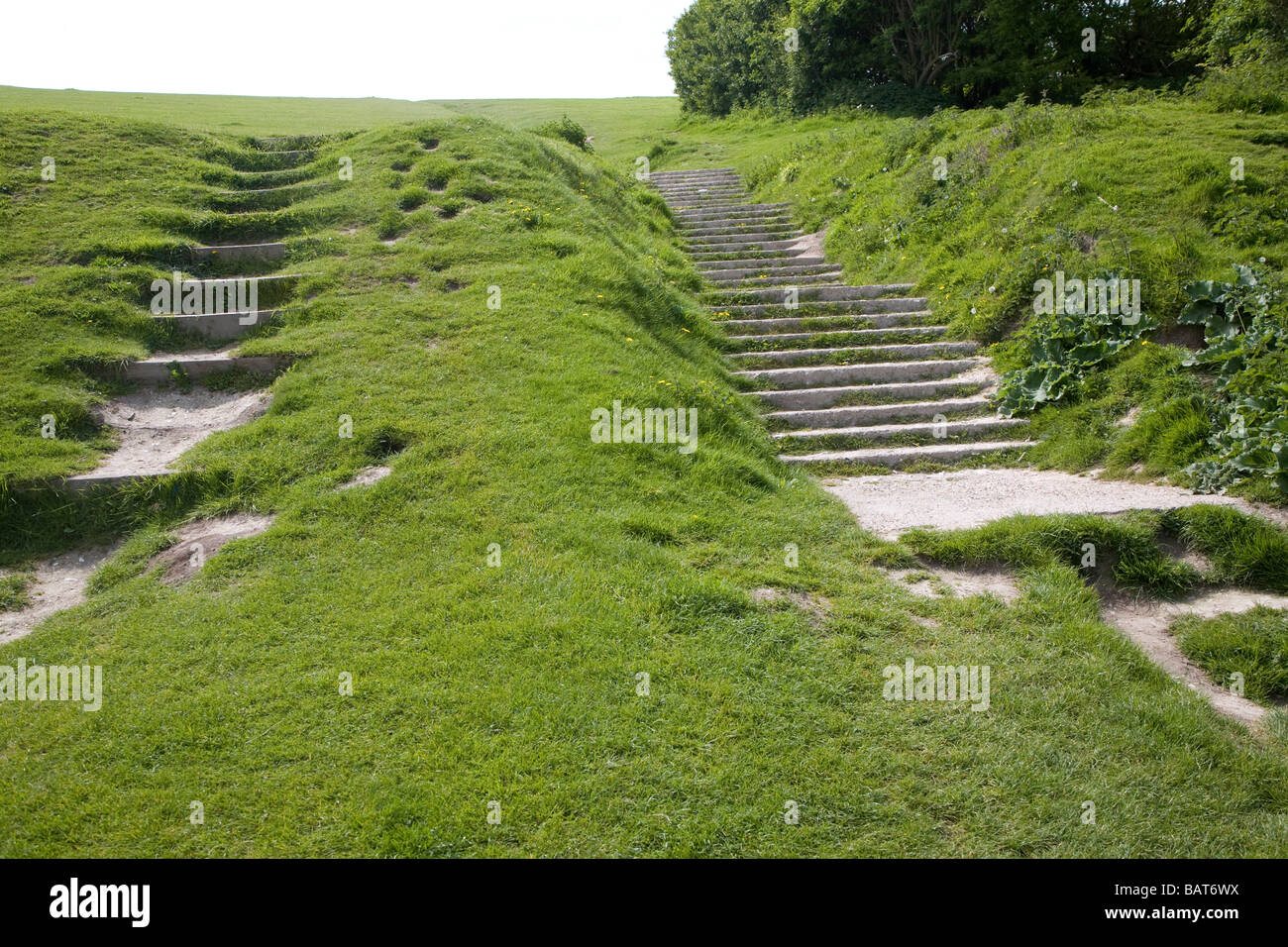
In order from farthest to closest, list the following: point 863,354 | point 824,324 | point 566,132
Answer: point 566,132, point 824,324, point 863,354

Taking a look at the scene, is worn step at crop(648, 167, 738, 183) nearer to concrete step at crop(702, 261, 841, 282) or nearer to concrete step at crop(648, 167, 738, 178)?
concrete step at crop(648, 167, 738, 178)

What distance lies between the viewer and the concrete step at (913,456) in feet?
31.9

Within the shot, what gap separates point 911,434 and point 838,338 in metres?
2.87

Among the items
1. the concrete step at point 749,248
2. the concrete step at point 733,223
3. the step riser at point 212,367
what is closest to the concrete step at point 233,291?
the step riser at point 212,367

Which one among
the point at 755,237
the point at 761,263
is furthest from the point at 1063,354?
the point at 755,237

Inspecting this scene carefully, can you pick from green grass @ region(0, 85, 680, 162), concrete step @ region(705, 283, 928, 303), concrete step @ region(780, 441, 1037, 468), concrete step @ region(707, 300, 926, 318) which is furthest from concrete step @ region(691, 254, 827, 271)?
concrete step @ region(780, 441, 1037, 468)

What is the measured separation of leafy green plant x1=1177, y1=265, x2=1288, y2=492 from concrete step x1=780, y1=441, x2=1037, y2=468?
77.8 inches

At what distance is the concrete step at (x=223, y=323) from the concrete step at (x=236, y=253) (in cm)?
158

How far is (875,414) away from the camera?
10.7 m

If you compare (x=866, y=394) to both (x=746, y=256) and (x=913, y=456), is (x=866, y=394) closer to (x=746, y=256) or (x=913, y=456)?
(x=913, y=456)

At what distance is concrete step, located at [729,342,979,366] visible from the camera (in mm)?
11922

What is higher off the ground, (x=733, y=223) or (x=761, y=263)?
(x=733, y=223)
